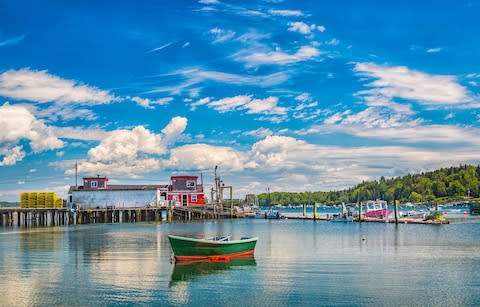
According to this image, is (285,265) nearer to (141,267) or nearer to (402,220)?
(141,267)

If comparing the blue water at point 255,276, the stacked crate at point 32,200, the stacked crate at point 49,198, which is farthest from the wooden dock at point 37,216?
the blue water at point 255,276

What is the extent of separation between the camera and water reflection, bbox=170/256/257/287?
110 ft

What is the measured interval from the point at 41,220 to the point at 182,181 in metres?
27.7

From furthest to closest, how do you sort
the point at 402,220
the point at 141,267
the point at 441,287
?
the point at 402,220 → the point at 141,267 → the point at 441,287

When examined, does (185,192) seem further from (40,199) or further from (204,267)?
(204,267)

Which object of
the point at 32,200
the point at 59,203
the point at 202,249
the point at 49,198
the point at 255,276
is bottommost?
the point at 255,276

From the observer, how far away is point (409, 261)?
3978 centimetres

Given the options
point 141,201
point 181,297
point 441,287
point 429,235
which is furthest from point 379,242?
point 141,201

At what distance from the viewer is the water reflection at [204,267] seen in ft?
110

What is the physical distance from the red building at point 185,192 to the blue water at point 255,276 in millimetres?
60206

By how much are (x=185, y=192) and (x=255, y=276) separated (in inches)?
3189

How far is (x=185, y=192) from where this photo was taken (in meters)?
113

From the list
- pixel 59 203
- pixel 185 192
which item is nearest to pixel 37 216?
pixel 59 203

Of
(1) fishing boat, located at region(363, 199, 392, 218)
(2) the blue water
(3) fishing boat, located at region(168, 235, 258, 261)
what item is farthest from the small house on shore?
(3) fishing boat, located at region(168, 235, 258, 261)
